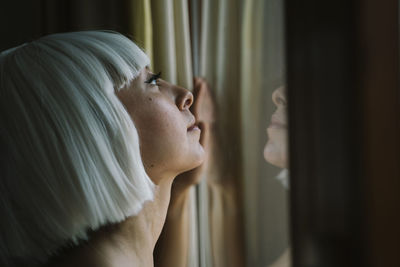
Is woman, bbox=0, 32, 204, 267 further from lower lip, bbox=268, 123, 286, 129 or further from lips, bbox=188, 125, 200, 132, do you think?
lower lip, bbox=268, 123, 286, 129

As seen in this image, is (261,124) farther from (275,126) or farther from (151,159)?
(151,159)

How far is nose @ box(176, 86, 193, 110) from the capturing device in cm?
80

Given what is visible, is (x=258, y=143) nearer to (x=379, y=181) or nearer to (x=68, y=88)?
(x=379, y=181)

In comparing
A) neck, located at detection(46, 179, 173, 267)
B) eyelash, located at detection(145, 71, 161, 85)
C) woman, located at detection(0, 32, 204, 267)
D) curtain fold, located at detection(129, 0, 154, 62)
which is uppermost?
curtain fold, located at detection(129, 0, 154, 62)

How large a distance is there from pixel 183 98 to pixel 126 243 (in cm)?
28

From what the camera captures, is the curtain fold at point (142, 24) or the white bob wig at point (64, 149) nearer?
the white bob wig at point (64, 149)

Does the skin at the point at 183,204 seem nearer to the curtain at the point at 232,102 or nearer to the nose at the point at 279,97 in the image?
the curtain at the point at 232,102

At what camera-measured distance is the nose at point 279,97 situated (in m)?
0.74

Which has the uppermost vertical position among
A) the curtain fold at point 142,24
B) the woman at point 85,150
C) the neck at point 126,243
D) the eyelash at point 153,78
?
the curtain fold at point 142,24

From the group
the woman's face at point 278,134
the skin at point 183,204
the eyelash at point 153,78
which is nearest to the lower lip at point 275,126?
the woman's face at point 278,134

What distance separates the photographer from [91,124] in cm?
74

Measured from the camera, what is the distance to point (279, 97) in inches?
29.5

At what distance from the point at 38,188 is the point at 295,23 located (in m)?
0.51

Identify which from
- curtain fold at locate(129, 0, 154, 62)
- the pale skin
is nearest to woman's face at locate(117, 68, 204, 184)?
the pale skin
